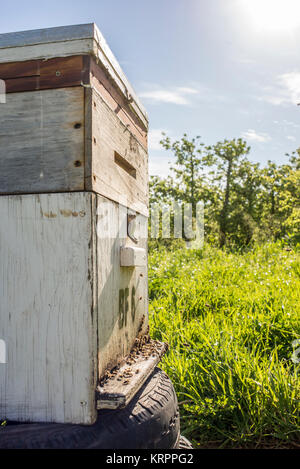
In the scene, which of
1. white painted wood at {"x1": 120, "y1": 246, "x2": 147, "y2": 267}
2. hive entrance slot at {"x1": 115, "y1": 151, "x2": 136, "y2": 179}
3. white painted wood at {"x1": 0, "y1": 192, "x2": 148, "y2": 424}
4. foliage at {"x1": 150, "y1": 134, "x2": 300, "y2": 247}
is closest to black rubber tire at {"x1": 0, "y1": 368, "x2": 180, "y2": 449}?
white painted wood at {"x1": 0, "y1": 192, "x2": 148, "y2": 424}

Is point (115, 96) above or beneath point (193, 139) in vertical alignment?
beneath

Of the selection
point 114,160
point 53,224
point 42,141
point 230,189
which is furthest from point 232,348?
point 230,189

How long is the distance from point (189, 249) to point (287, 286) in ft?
9.97

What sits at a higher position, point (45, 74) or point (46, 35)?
point (46, 35)

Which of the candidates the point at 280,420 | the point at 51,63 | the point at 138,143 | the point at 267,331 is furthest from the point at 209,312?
the point at 51,63

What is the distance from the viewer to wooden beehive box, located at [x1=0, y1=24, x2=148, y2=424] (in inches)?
57.1

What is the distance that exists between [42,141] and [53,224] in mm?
328

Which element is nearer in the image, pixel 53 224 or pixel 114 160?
pixel 53 224

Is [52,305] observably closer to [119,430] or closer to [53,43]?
[119,430]

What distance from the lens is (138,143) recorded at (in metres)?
2.18

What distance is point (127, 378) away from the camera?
1614mm

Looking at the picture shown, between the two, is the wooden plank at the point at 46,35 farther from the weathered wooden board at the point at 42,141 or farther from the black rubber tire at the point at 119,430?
the black rubber tire at the point at 119,430

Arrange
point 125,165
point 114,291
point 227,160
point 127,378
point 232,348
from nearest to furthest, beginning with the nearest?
point 127,378, point 114,291, point 125,165, point 232,348, point 227,160
